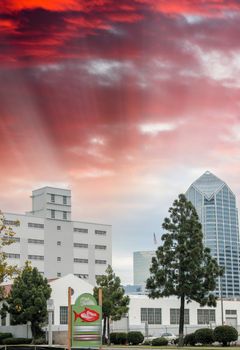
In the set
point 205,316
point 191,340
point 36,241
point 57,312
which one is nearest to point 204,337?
point 191,340

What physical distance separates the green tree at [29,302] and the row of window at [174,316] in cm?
1871

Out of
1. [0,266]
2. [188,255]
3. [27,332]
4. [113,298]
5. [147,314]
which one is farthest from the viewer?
[147,314]

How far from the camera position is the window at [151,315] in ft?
294

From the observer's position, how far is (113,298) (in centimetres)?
7212

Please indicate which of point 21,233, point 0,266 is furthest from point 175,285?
point 21,233

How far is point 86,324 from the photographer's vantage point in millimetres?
35969

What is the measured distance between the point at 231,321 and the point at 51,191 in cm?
6944

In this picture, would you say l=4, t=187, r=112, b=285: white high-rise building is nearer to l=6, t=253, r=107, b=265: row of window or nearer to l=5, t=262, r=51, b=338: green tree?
l=6, t=253, r=107, b=265: row of window

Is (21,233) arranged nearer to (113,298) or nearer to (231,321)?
(231,321)

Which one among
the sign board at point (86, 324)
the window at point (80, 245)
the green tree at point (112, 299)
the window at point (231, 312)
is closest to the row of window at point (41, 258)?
the window at point (80, 245)

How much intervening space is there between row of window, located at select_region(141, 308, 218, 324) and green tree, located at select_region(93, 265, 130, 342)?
16.5m

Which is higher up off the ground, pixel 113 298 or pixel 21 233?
pixel 21 233

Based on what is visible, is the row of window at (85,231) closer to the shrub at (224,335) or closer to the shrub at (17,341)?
the shrub at (17,341)

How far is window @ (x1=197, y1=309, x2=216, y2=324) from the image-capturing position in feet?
308
